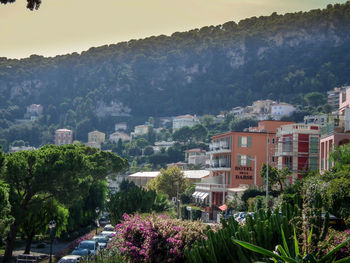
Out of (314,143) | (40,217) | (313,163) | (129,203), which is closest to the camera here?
(40,217)

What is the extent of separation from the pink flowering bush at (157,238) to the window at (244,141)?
51961 millimetres

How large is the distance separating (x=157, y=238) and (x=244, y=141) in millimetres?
53496

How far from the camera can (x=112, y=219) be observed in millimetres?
46938

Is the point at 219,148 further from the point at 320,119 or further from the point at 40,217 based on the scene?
the point at 320,119

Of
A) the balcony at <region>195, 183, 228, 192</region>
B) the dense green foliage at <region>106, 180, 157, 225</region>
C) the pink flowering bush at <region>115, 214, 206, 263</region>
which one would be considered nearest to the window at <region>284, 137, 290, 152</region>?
the balcony at <region>195, 183, 228, 192</region>

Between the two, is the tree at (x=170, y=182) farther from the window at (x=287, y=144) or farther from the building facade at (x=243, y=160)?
the window at (x=287, y=144)

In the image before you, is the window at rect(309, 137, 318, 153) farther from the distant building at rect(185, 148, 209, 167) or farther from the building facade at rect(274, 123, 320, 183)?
the distant building at rect(185, 148, 209, 167)

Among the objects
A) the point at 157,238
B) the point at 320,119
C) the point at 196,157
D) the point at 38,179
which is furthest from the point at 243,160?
the point at 196,157

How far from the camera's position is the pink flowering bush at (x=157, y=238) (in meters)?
18.8

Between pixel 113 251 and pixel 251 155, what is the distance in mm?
51382

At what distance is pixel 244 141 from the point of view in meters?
72.1

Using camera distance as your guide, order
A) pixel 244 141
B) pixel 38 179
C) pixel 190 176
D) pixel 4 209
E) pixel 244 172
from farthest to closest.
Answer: pixel 190 176 < pixel 244 141 < pixel 244 172 < pixel 38 179 < pixel 4 209

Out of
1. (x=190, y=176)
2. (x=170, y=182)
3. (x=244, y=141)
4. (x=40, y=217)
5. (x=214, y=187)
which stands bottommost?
(x=190, y=176)

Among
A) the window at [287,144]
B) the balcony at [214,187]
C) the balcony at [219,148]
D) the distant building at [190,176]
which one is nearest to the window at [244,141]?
the balcony at [219,148]
